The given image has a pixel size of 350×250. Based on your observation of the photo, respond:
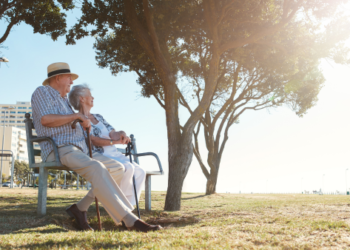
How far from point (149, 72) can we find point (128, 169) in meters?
8.00

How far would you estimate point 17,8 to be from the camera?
1049cm

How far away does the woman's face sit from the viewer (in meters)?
5.05


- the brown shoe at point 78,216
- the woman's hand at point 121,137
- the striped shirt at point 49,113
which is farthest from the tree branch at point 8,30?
the brown shoe at point 78,216

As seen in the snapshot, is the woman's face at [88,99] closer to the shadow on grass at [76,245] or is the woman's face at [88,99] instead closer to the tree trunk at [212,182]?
Result: the shadow on grass at [76,245]

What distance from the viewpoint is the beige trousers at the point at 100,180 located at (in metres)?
3.53

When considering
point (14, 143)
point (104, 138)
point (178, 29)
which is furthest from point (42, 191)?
point (14, 143)

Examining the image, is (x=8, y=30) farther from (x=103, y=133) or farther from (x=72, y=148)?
(x=72, y=148)

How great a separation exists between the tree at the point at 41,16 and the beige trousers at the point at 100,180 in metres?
7.70

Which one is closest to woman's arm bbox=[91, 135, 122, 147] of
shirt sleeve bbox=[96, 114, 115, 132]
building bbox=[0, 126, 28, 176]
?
shirt sleeve bbox=[96, 114, 115, 132]

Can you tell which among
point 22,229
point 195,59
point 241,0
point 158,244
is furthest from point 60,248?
point 195,59

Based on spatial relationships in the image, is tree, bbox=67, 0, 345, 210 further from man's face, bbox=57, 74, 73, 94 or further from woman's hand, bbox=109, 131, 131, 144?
man's face, bbox=57, 74, 73, 94

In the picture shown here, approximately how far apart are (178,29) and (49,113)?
22.8 ft

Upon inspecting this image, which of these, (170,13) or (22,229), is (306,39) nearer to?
(170,13)

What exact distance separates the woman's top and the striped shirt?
0.67 meters
